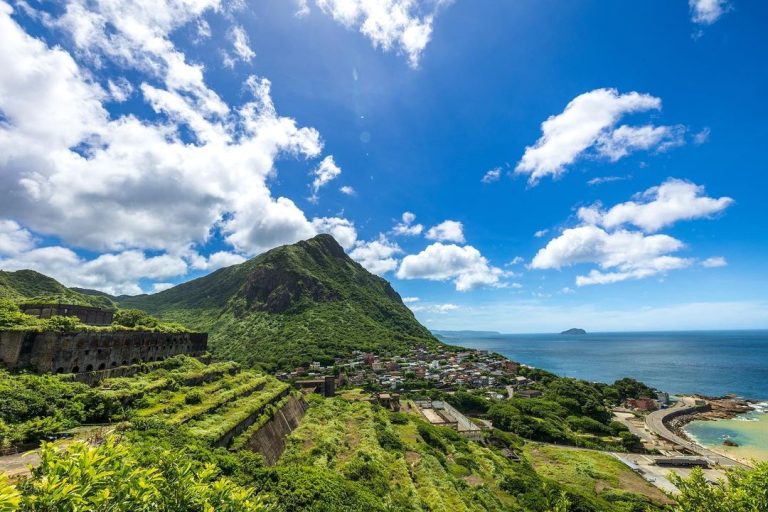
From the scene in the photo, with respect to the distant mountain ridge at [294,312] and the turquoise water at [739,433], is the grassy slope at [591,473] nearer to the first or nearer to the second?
the turquoise water at [739,433]

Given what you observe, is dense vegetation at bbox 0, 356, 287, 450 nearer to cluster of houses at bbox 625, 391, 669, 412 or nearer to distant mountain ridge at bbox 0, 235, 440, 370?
distant mountain ridge at bbox 0, 235, 440, 370

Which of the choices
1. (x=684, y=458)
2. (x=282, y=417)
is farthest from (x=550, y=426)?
(x=282, y=417)

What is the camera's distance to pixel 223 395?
27984mm

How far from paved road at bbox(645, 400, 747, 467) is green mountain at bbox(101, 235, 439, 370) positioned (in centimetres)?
7176

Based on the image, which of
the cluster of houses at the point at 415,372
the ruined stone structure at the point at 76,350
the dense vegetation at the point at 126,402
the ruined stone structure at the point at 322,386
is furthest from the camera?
the cluster of houses at the point at 415,372

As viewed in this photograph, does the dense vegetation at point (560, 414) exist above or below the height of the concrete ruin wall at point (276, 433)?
below

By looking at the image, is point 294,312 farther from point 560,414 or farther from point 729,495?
point 729,495

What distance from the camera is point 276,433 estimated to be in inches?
1109

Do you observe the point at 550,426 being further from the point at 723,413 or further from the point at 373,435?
the point at 723,413

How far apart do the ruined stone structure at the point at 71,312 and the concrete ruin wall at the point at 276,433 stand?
77.4ft

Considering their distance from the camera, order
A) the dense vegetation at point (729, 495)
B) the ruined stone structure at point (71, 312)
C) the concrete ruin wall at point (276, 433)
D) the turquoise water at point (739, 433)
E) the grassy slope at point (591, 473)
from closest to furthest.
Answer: the dense vegetation at point (729, 495), the concrete ruin wall at point (276, 433), the ruined stone structure at point (71, 312), the grassy slope at point (591, 473), the turquoise water at point (739, 433)

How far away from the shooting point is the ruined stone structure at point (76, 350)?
924 inches

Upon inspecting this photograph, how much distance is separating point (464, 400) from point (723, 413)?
192 feet

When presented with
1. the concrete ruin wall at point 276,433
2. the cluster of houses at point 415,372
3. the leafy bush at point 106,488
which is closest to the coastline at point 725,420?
the cluster of houses at point 415,372
